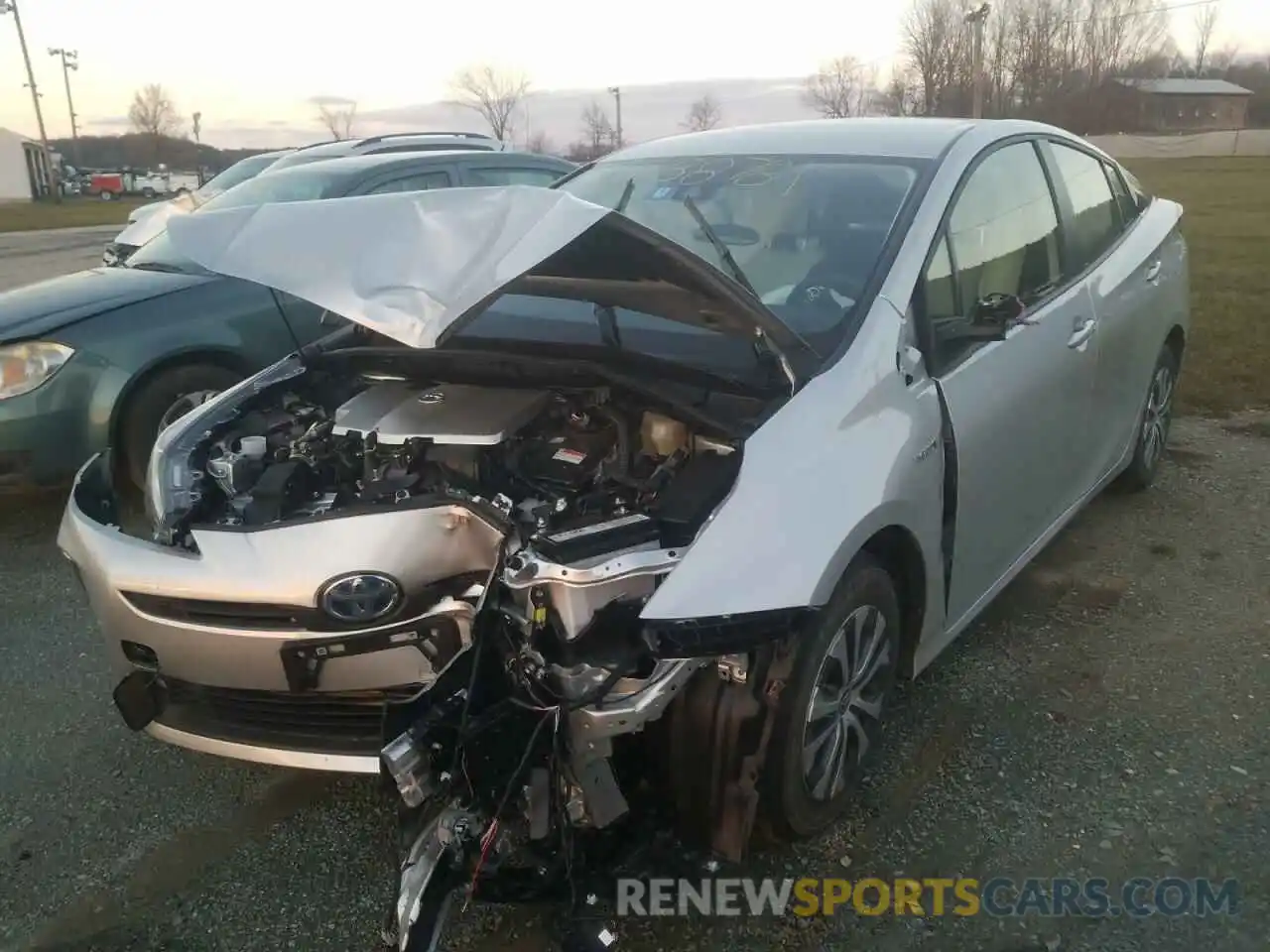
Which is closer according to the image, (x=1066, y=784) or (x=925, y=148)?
(x=1066, y=784)

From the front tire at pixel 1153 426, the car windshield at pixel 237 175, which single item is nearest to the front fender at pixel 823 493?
the front tire at pixel 1153 426

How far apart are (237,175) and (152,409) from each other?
608 centimetres

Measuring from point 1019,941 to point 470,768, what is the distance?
51.6 inches

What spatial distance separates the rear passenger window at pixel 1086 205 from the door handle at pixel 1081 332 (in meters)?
0.20

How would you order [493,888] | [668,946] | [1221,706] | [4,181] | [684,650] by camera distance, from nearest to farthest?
1. [684,650]
2. [493,888]
3. [668,946]
4. [1221,706]
5. [4,181]

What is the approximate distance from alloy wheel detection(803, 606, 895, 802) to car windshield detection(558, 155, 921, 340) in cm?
81

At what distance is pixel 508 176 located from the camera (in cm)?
693

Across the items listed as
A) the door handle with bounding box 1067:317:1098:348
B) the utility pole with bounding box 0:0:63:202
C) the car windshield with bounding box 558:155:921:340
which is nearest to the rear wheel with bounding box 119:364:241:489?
the car windshield with bounding box 558:155:921:340

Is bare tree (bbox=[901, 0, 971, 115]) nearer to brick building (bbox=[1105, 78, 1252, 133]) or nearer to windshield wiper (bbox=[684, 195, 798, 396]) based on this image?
brick building (bbox=[1105, 78, 1252, 133])

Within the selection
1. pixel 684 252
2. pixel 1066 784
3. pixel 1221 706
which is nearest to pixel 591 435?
pixel 684 252

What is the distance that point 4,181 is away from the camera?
54.0 meters

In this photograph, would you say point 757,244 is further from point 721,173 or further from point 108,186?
point 108,186

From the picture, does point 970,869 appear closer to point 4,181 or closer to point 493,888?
point 493,888

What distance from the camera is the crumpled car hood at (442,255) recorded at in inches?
87.4
